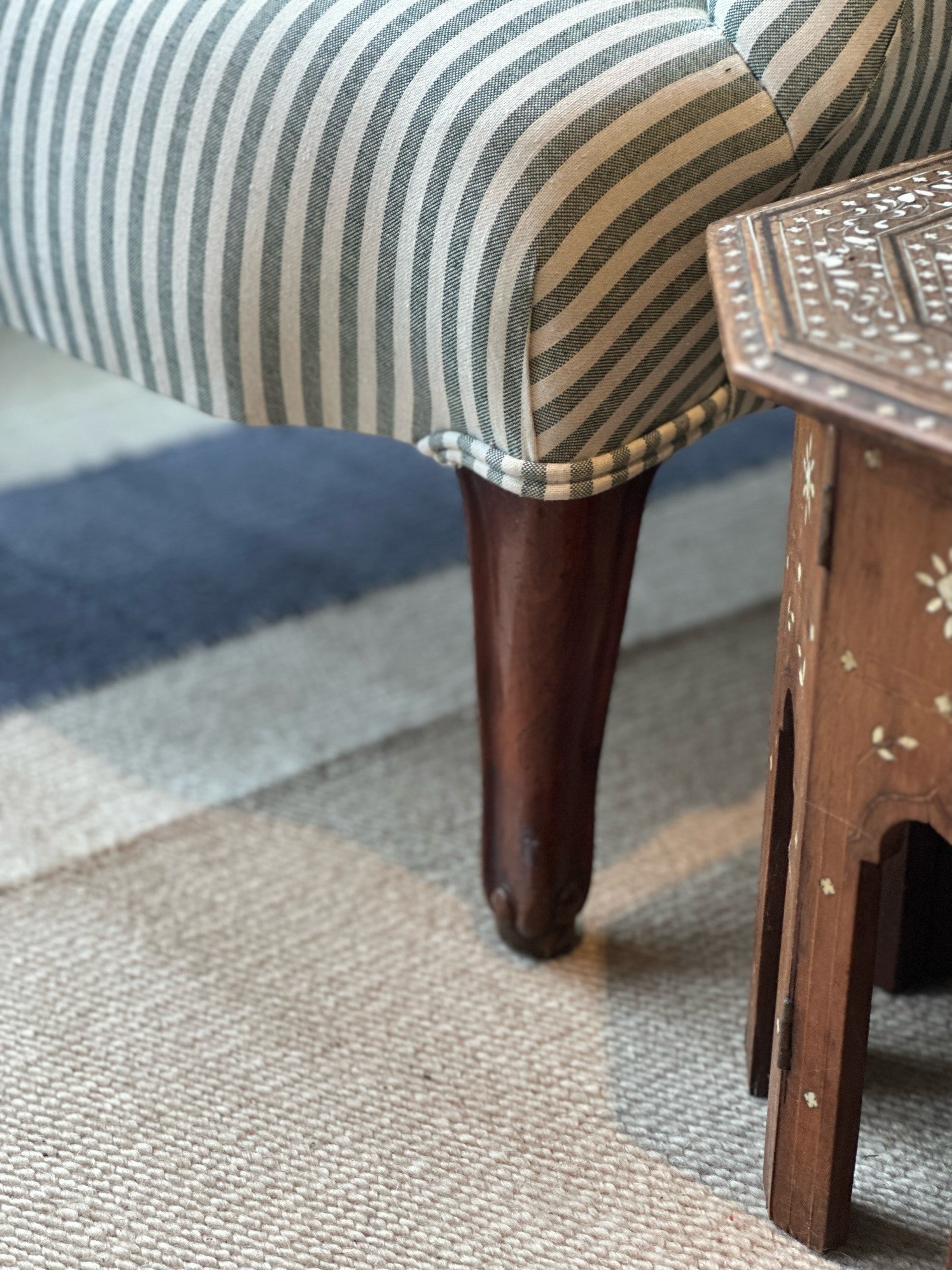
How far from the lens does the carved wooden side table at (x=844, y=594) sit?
0.39m

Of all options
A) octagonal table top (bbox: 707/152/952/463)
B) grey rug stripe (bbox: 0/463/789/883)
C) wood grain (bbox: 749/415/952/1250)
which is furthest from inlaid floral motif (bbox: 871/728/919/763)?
grey rug stripe (bbox: 0/463/789/883)

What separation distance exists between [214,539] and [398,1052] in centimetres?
56

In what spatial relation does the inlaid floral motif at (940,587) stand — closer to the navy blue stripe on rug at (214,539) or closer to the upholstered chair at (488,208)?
the upholstered chair at (488,208)

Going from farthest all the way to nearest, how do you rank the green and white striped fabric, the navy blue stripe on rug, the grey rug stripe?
the navy blue stripe on rug < the grey rug stripe < the green and white striped fabric

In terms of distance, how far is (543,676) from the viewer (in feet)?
2.04

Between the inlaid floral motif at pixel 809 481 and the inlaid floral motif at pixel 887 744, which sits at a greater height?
the inlaid floral motif at pixel 809 481

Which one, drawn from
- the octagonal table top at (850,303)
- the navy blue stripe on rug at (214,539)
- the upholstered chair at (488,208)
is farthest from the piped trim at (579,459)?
the navy blue stripe on rug at (214,539)

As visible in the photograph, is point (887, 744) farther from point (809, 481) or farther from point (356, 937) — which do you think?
point (356, 937)

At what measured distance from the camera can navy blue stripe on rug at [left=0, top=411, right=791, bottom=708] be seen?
99cm

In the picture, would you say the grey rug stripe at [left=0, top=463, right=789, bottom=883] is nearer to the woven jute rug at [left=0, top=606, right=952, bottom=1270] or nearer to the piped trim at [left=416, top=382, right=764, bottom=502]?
the woven jute rug at [left=0, top=606, right=952, bottom=1270]

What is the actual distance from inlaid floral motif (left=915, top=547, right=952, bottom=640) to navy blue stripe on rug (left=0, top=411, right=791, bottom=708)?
0.65 meters

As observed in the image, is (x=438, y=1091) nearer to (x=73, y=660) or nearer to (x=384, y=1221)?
(x=384, y=1221)

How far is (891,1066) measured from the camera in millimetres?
640

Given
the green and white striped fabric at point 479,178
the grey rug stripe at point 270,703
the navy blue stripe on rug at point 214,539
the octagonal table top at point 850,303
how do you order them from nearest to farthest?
the octagonal table top at point 850,303, the green and white striped fabric at point 479,178, the grey rug stripe at point 270,703, the navy blue stripe on rug at point 214,539
